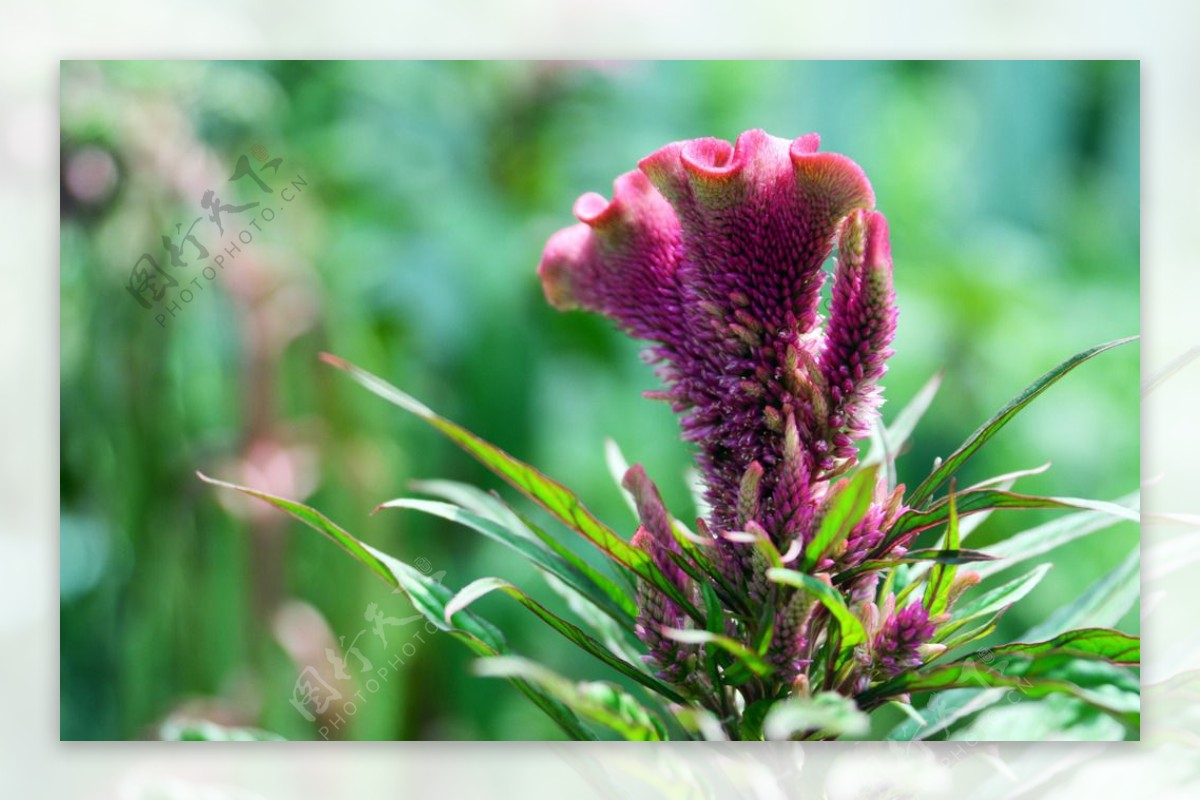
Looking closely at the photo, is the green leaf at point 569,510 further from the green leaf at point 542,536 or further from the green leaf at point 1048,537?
the green leaf at point 1048,537

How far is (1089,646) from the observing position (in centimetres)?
106

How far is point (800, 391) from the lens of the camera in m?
1.02

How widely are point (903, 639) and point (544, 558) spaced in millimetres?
342

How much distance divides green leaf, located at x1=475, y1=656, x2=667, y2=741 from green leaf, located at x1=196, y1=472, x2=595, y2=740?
0.07 feet

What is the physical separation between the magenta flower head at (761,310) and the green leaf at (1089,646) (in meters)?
0.18

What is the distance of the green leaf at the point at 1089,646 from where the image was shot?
104cm

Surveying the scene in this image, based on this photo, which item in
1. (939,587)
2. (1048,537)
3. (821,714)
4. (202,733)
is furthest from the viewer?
(202,733)

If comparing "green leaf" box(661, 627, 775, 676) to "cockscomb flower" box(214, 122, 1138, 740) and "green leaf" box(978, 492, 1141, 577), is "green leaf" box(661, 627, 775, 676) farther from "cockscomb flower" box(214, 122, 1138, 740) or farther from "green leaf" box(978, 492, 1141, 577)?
"green leaf" box(978, 492, 1141, 577)

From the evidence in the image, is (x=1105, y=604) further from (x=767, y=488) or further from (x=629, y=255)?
(x=629, y=255)

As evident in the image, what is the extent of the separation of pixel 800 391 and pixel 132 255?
3.33 feet

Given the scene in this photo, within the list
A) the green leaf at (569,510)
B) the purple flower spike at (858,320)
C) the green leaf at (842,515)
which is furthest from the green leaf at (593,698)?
the purple flower spike at (858,320)

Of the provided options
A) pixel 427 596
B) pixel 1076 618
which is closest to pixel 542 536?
pixel 427 596

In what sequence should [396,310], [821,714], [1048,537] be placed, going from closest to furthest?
1. [821,714]
2. [1048,537]
3. [396,310]

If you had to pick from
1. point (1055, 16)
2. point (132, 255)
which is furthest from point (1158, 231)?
point (132, 255)
